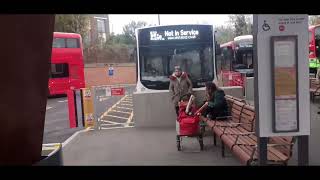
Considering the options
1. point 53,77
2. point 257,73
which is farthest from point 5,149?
point 53,77

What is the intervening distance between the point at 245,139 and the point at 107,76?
103 feet

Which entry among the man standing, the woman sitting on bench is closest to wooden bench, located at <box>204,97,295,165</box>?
the woman sitting on bench

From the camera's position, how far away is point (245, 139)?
639 cm

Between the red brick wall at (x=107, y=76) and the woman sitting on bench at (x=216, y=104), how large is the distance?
28325 mm

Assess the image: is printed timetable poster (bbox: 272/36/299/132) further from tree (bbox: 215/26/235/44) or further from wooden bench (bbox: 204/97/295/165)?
tree (bbox: 215/26/235/44)

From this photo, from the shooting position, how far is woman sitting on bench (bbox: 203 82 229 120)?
8.11m

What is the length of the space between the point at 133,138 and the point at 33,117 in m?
5.17

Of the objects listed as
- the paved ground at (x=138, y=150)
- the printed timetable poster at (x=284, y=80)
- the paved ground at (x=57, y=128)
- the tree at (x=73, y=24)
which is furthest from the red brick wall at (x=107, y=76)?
the printed timetable poster at (x=284, y=80)

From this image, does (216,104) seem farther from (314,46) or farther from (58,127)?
(314,46)

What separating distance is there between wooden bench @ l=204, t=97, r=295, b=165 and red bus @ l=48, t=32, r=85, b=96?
16213 millimetres

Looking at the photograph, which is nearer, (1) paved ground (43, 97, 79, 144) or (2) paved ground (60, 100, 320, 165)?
(2) paved ground (60, 100, 320, 165)

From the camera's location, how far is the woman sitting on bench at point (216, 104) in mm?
8109

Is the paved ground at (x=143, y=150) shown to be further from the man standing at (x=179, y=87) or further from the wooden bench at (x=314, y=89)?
the wooden bench at (x=314, y=89)
